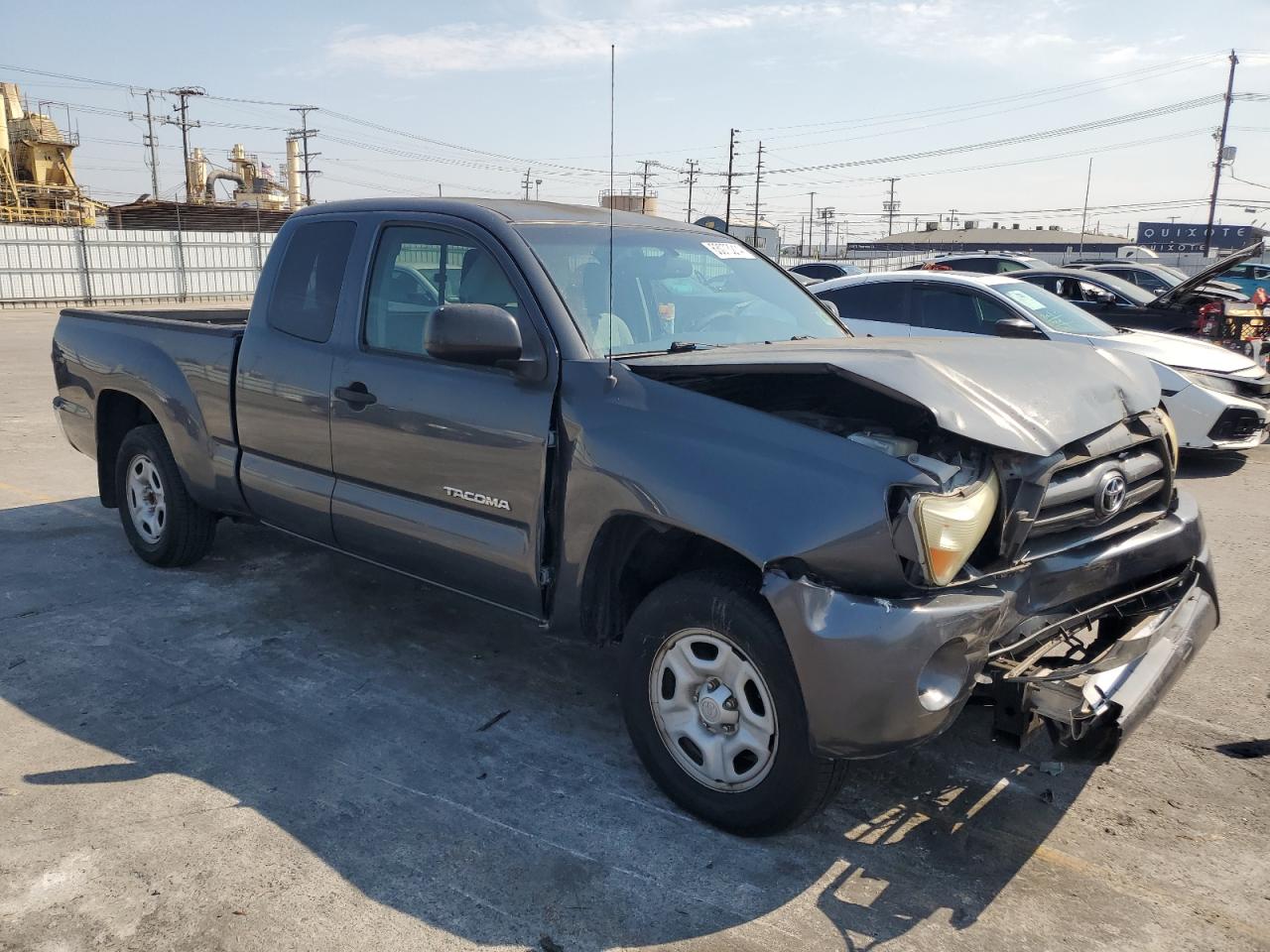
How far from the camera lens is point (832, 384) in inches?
127

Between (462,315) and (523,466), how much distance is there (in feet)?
1.83

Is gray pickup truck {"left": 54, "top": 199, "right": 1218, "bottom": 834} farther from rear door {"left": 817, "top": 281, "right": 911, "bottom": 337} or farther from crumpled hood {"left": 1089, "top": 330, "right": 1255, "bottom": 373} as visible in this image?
crumpled hood {"left": 1089, "top": 330, "right": 1255, "bottom": 373}

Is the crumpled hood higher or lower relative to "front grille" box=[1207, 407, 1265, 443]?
higher

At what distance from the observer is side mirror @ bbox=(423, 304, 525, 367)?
10.9 ft

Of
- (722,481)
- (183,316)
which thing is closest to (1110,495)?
(722,481)

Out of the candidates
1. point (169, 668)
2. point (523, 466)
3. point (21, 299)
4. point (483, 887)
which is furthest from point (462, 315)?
point (21, 299)

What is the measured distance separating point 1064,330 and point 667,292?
5728mm

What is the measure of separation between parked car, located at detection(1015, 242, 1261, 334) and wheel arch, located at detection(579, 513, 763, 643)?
798 cm

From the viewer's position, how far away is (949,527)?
8.73ft

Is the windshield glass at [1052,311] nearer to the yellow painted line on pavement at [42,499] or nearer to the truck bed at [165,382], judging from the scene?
the truck bed at [165,382]

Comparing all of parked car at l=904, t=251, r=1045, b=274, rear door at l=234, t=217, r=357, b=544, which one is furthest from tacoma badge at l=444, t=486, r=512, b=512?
parked car at l=904, t=251, r=1045, b=274

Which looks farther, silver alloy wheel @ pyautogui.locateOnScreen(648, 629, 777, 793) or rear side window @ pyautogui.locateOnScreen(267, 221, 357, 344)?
rear side window @ pyautogui.locateOnScreen(267, 221, 357, 344)

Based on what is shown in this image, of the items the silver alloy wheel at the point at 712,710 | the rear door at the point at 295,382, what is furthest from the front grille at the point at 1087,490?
the rear door at the point at 295,382

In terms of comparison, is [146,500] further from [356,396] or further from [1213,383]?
[1213,383]
